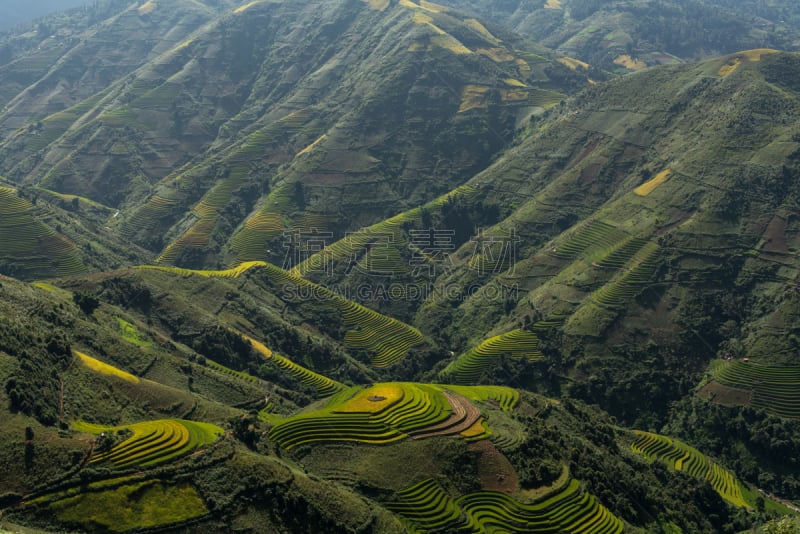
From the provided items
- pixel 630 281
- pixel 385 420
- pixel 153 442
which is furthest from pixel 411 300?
pixel 153 442

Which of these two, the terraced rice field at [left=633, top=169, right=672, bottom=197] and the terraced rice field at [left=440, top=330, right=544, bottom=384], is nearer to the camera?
the terraced rice field at [left=440, top=330, right=544, bottom=384]

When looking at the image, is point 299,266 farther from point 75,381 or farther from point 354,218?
point 75,381

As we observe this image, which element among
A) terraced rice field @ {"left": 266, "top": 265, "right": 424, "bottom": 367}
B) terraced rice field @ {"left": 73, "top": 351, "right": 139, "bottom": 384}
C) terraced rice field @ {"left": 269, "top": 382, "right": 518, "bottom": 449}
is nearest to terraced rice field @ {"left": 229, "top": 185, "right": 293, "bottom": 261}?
terraced rice field @ {"left": 266, "top": 265, "right": 424, "bottom": 367}

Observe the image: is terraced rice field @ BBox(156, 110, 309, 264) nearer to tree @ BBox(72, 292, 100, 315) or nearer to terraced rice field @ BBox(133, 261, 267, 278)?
terraced rice field @ BBox(133, 261, 267, 278)

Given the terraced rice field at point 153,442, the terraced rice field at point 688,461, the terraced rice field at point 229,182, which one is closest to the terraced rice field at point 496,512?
the terraced rice field at point 153,442

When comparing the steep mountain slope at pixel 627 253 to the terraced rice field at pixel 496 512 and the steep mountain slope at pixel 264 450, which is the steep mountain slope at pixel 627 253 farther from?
the terraced rice field at pixel 496 512
